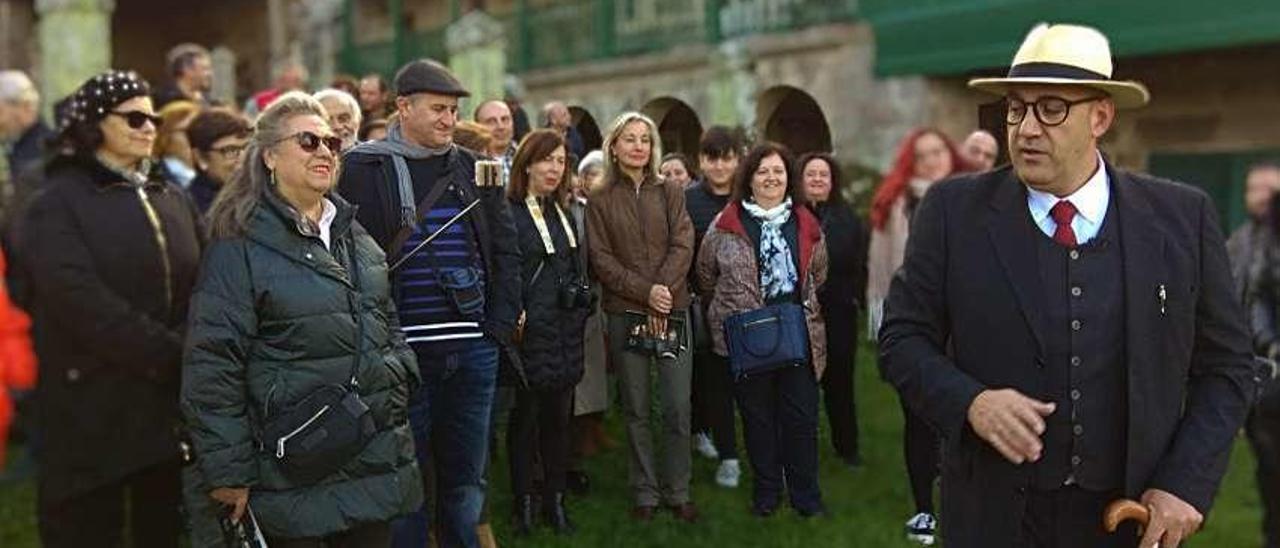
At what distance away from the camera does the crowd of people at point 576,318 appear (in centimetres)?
263

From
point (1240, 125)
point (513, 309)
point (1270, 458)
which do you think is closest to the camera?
point (513, 309)

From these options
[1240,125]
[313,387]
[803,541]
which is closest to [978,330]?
[313,387]

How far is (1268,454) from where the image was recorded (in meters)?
4.86

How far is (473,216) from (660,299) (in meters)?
1.17

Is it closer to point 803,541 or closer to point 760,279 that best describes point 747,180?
point 760,279

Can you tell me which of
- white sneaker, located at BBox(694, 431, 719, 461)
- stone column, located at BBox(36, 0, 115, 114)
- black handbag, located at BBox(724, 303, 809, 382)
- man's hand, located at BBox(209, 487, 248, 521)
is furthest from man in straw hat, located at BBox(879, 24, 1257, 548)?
stone column, located at BBox(36, 0, 115, 114)

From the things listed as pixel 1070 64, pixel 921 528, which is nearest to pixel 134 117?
pixel 1070 64

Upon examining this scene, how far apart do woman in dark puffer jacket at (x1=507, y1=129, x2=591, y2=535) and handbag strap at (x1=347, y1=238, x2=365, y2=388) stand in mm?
1564

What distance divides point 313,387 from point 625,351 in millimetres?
2275

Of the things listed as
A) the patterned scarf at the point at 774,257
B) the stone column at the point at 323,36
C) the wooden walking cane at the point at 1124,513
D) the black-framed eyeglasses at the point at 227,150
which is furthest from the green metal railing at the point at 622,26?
the wooden walking cane at the point at 1124,513

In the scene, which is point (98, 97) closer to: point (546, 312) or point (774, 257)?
point (546, 312)

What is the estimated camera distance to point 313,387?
321 cm

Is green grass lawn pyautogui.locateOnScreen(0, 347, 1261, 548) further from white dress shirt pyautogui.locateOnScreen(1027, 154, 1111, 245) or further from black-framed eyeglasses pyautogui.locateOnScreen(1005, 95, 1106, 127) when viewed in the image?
black-framed eyeglasses pyautogui.locateOnScreen(1005, 95, 1106, 127)

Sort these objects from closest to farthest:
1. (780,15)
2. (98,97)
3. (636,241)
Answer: (98,97)
(636,241)
(780,15)
